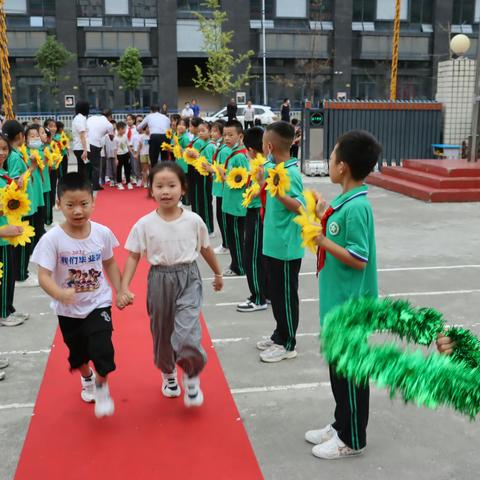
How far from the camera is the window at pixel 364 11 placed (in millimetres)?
43312

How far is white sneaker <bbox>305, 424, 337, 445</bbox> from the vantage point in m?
3.72

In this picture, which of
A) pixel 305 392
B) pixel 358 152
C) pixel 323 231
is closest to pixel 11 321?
pixel 305 392

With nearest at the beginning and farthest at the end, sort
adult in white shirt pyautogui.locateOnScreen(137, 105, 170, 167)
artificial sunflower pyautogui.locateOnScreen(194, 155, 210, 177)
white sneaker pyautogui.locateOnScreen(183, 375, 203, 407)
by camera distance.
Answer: white sneaker pyautogui.locateOnScreen(183, 375, 203, 407)
artificial sunflower pyautogui.locateOnScreen(194, 155, 210, 177)
adult in white shirt pyautogui.locateOnScreen(137, 105, 170, 167)

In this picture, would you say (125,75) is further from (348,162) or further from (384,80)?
(348,162)

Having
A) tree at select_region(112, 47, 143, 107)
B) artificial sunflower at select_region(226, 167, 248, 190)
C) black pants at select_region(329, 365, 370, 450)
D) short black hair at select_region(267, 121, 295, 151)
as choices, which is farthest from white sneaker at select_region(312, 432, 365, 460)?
tree at select_region(112, 47, 143, 107)

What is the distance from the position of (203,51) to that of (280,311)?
39370mm

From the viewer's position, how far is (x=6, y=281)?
5676 millimetres

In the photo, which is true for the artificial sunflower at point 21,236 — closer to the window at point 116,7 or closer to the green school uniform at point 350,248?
the green school uniform at point 350,248

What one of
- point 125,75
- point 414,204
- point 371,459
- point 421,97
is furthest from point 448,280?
point 421,97

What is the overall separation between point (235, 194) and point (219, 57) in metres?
34.4

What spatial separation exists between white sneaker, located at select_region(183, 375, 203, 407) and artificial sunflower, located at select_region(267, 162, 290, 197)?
145 cm

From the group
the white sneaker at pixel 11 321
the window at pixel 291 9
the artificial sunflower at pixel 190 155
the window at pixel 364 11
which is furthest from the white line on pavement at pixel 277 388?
the window at pixel 364 11

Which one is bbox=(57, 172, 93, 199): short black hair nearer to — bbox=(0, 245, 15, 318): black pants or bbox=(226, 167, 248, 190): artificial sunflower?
bbox=(0, 245, 15, 318): black pants

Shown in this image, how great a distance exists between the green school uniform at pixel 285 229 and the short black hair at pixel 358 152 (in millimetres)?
1421
